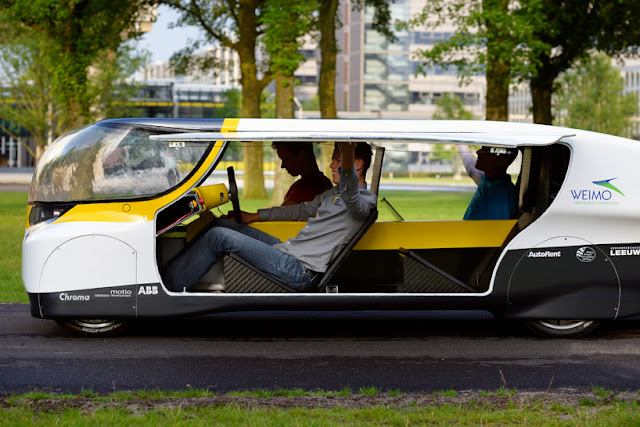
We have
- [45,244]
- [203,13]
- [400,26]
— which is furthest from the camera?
[203,13]

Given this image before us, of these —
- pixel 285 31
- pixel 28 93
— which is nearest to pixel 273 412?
pixel 285 31

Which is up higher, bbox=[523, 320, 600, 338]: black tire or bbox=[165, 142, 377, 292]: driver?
bbox=[165, 142, 377, 292]: driver

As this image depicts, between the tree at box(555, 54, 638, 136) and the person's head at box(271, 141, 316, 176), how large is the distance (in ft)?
214

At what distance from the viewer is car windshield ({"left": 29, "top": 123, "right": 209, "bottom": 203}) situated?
776 cm

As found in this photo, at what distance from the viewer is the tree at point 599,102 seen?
2899 inches

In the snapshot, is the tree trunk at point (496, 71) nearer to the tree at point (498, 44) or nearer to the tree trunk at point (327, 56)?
the tree at point (498, 44)

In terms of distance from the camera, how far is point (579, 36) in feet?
91.0

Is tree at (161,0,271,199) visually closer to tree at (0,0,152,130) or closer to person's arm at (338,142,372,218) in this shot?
tree at (0,0,152,130)

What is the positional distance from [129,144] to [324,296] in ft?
5.87

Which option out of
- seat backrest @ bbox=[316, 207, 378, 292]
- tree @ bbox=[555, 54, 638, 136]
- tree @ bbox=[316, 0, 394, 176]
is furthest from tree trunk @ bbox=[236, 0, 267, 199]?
tree @ bbox=[555, 54, 638, 136]

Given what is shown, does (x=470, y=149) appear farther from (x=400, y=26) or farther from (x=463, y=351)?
(x=400, y=26)

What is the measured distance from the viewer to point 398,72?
119m

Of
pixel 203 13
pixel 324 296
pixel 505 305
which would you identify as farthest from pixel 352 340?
pixel 203 13

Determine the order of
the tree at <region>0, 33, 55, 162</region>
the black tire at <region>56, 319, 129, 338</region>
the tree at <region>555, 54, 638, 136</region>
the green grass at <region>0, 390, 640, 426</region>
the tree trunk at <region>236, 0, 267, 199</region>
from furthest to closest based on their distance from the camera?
the tree at <region>555, 54, 638, 136</region>, the tree at <region>0, 33, 55, 162</region>, the tree trunk at <region>236, 0, 267, 199</region>, the black tire at <region>56, 319, 129, 338</region>, the green grass at <region>0, 390, 640, 426</region>
